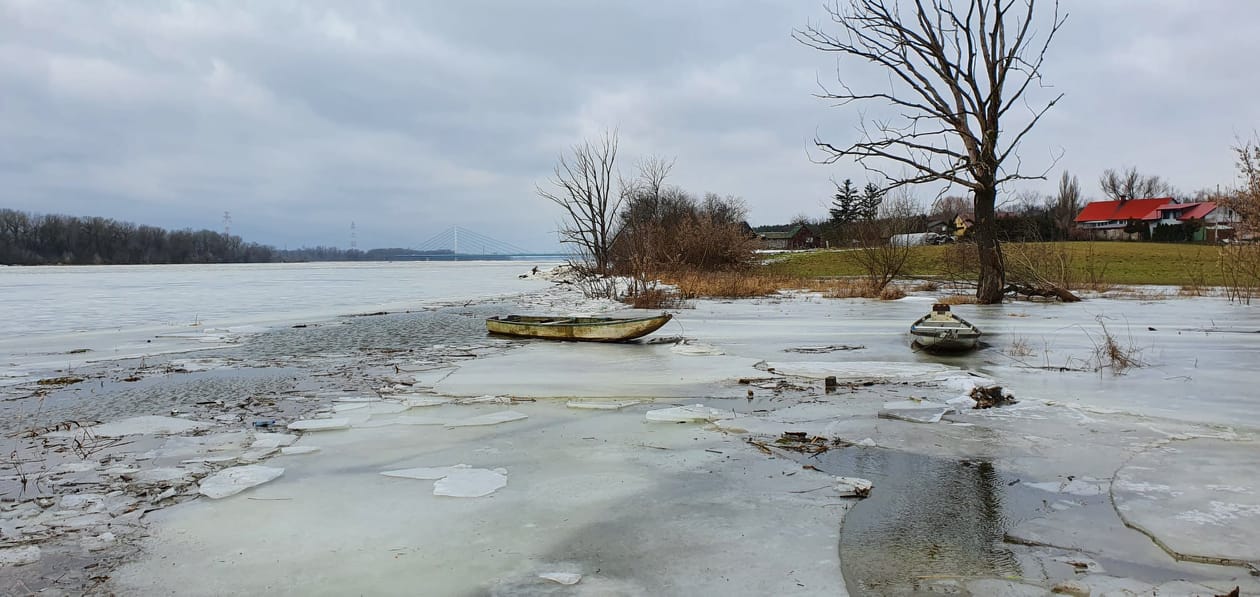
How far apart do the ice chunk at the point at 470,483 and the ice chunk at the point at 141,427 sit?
10.1 feet

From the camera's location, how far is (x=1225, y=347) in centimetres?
1025

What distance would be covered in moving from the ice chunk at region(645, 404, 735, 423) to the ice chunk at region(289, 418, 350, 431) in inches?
109

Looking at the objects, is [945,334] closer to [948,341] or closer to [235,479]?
[948,341]

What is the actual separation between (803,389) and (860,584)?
481 centimetres

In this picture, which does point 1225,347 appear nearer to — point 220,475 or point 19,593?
point 220,475

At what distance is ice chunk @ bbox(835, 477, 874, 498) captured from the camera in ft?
14.2

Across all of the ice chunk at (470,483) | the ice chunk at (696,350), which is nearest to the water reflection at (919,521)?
the ice chunk at (470,483)

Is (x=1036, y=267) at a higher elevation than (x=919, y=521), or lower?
higher

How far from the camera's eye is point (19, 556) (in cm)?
346

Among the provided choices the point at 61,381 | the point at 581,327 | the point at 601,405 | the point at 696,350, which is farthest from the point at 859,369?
the point at 61,381

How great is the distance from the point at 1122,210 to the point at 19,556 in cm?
9836

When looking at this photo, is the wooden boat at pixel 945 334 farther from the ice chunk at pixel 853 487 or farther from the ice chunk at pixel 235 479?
the ice chunk at pixel 235 479

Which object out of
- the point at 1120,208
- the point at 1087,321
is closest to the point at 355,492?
the point at 1087,321

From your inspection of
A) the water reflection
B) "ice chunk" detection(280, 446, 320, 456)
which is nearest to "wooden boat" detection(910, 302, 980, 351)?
the water reflection
